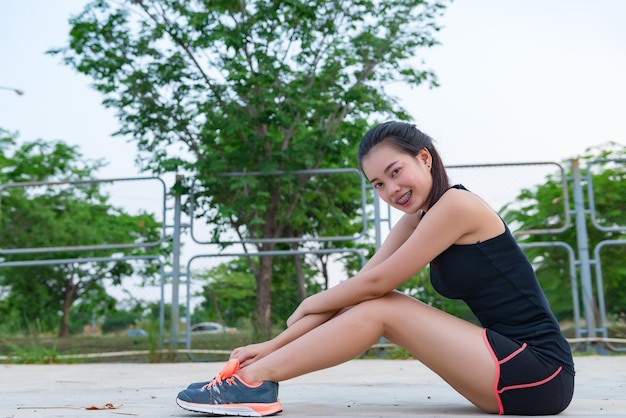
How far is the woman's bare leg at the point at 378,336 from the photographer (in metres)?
2.17

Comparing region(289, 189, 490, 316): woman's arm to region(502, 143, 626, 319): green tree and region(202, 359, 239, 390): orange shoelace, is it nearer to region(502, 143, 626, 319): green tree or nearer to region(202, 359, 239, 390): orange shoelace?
region(202, 359, 239, 390): orange shoelace

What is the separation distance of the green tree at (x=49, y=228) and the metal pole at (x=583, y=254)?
22.4ft

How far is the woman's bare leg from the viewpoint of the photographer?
7.11 ft

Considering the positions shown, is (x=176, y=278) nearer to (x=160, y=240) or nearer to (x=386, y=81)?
(x=160, y=240)

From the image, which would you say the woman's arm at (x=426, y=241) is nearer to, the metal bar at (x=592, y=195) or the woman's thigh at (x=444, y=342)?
the woman's thigh at (x=444, y=342)

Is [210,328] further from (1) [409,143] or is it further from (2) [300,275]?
(1) [409,143]

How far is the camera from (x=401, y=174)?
2250 mm

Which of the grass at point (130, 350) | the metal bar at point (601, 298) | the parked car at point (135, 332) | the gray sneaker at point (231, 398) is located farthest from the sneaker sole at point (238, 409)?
the metal bar at point (601, 298)

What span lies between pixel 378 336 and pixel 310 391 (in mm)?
1212

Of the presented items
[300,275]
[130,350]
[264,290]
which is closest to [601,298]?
[300,275]

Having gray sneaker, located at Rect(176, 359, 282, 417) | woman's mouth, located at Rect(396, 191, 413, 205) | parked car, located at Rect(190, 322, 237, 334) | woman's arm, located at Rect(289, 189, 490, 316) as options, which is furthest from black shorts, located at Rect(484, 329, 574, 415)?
parked car, located at Rect(190, 322, 237, 334)

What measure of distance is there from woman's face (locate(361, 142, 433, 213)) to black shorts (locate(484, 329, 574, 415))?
498 millimetres

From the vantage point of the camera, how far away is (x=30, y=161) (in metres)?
18.3

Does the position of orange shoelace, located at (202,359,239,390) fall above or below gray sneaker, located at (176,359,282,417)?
above
